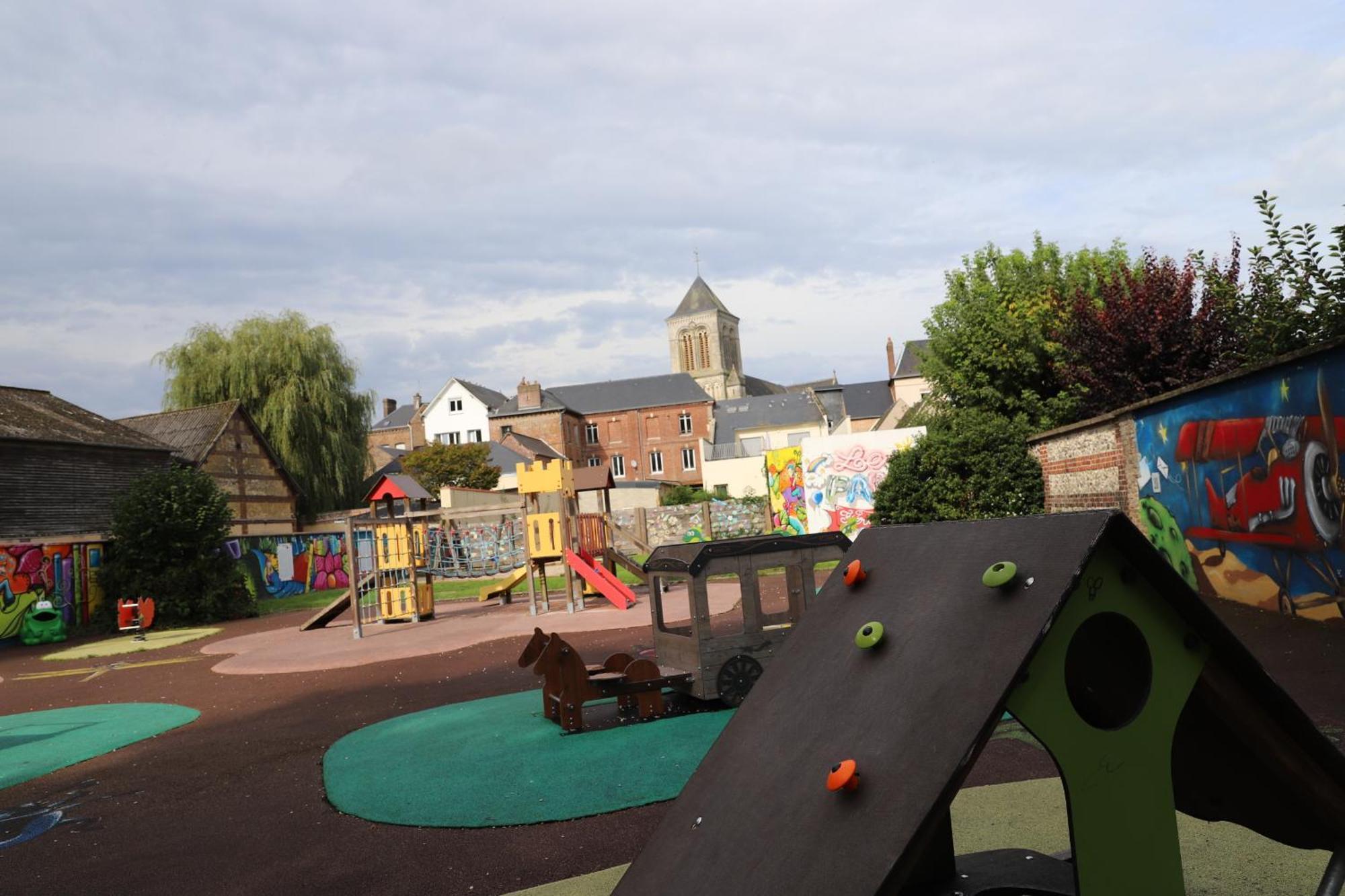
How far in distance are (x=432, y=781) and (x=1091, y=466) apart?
1134 cm

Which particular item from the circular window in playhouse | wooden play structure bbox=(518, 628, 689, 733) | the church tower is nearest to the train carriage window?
wooden play structure bbox=(518, 628, 689, 733)

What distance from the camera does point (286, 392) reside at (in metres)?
37.9

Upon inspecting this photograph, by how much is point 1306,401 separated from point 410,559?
1492cm

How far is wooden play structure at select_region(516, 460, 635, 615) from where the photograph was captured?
1852 centimetres

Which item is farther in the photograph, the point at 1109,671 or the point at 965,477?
the point at 965,477

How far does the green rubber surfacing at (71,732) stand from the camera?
8578mm

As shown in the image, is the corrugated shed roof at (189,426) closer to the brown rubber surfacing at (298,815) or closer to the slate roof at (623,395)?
the brown rubber surfacing at (298,815)

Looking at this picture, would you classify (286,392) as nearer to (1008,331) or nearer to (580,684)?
(1008,331)

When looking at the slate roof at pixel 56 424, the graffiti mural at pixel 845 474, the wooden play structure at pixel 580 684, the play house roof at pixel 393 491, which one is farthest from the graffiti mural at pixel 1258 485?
the slate roof at pixel 56 424

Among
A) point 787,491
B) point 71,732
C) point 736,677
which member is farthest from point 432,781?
point 787,491

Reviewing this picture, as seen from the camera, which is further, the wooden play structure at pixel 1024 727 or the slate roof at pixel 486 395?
the slate roof at pixel 486 395

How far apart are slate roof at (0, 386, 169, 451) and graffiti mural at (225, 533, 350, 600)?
168 inches

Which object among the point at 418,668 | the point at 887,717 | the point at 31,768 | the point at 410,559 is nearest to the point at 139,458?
the point at 410,559

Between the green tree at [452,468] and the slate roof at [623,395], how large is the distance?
14.1m
